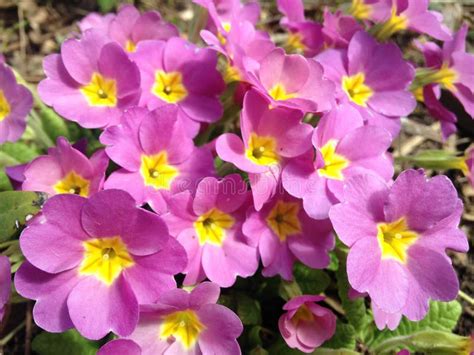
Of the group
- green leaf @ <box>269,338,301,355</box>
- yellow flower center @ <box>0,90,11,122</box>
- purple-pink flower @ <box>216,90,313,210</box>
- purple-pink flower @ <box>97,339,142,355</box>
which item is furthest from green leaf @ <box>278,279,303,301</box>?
yellow flower center @ <box>0,90,11,122</box>

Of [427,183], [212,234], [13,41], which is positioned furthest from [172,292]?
[13,41]

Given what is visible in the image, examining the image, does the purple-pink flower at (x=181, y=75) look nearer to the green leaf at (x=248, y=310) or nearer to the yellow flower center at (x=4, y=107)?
the yellow flower center at (x=4, y=107)

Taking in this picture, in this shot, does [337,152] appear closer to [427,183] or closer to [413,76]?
[427,183]

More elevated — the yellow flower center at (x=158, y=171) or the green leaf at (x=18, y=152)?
the yellow flower center at (x=158, y=171)

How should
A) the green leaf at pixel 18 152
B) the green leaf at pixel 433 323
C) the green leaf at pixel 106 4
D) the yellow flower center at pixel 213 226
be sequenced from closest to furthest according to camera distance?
1. the yellow flower center at pixel 213 226
2. the green leaf at pixel 433 323
3. the green leaf at pixel 18 152
4. the green leaf at pixel 106 4

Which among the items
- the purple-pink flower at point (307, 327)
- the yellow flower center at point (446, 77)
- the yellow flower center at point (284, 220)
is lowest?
the purple-pink flower at point (307, 327)

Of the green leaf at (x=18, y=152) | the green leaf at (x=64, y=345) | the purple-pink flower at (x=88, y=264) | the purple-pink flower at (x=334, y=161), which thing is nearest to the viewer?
the purple-pink flower at (x=88, y=264)

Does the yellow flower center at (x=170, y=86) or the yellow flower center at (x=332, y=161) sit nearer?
the yellow flower center at (x=332, y=161)

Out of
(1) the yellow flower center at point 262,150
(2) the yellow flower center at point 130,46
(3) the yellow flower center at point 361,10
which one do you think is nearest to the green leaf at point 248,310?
(1) the yellow flower center at point 262,150
